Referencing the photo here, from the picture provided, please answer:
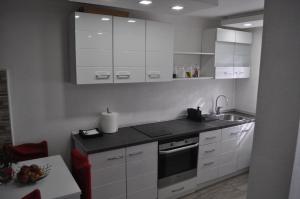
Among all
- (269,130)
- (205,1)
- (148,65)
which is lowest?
(269,130)

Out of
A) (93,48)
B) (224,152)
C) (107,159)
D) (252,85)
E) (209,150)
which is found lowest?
(224,152)

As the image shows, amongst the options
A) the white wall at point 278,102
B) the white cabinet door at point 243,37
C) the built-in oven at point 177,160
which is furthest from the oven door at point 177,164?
the white cabinet door at point 243,37

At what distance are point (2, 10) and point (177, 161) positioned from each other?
2.62 meters

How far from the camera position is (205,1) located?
209cm

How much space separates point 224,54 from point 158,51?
4.46 ft

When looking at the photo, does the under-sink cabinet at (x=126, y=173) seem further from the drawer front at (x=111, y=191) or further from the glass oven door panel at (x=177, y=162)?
the glass oven door panel at (x=177, y=162)

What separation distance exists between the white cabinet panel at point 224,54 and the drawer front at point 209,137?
1.11 m

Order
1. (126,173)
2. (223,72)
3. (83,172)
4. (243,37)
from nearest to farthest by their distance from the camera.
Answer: (83,172) → (126,173) → (223,72) → (243,37)

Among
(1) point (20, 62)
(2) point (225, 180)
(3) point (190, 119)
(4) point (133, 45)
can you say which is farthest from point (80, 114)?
(2) point (225, 180)

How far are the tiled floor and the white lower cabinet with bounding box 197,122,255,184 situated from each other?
134 mm

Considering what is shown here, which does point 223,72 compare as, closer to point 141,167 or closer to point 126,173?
point 141,167

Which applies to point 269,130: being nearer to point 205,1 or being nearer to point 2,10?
point 205,1

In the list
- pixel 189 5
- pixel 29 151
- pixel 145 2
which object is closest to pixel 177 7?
pixel 189 5

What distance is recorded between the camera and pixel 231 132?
349cm
